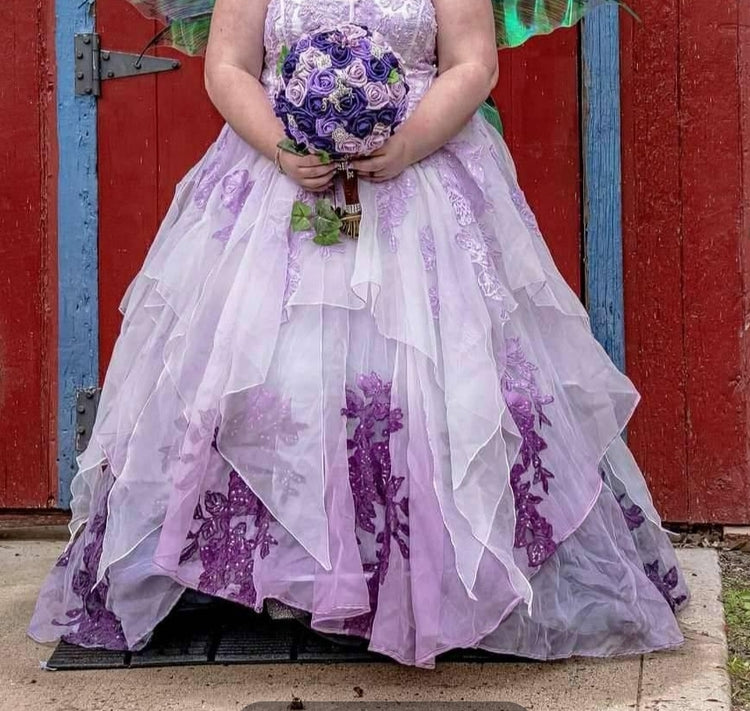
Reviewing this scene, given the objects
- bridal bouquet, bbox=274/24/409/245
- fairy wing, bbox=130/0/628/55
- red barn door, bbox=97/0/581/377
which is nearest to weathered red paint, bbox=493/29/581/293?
red barn door, bbox=97/0/581/377

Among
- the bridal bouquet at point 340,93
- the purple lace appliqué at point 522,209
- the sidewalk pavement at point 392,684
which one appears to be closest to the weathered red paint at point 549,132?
the purple lace appliqué at point 522,209

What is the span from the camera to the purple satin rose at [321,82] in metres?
2.15

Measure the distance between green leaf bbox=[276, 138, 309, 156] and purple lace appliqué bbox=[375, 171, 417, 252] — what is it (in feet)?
0.59

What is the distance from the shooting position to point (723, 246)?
321cm

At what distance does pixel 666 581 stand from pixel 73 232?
187 cm

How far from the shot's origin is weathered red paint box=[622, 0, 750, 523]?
320 centimetres

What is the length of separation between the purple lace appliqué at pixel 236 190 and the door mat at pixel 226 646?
80 cm

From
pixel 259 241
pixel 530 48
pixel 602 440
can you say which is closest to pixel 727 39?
pixel 530 48

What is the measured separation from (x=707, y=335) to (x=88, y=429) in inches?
68.3

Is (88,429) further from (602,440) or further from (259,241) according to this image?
(602,440)

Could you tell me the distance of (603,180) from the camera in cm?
322

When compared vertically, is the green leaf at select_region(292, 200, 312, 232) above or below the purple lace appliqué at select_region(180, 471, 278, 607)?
above

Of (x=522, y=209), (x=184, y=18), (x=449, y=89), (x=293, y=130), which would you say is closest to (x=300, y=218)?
(x=293, y=130)

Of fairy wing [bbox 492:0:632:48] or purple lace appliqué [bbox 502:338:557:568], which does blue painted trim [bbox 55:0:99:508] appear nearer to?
fairy wing [bbox 492:0:632:48]
